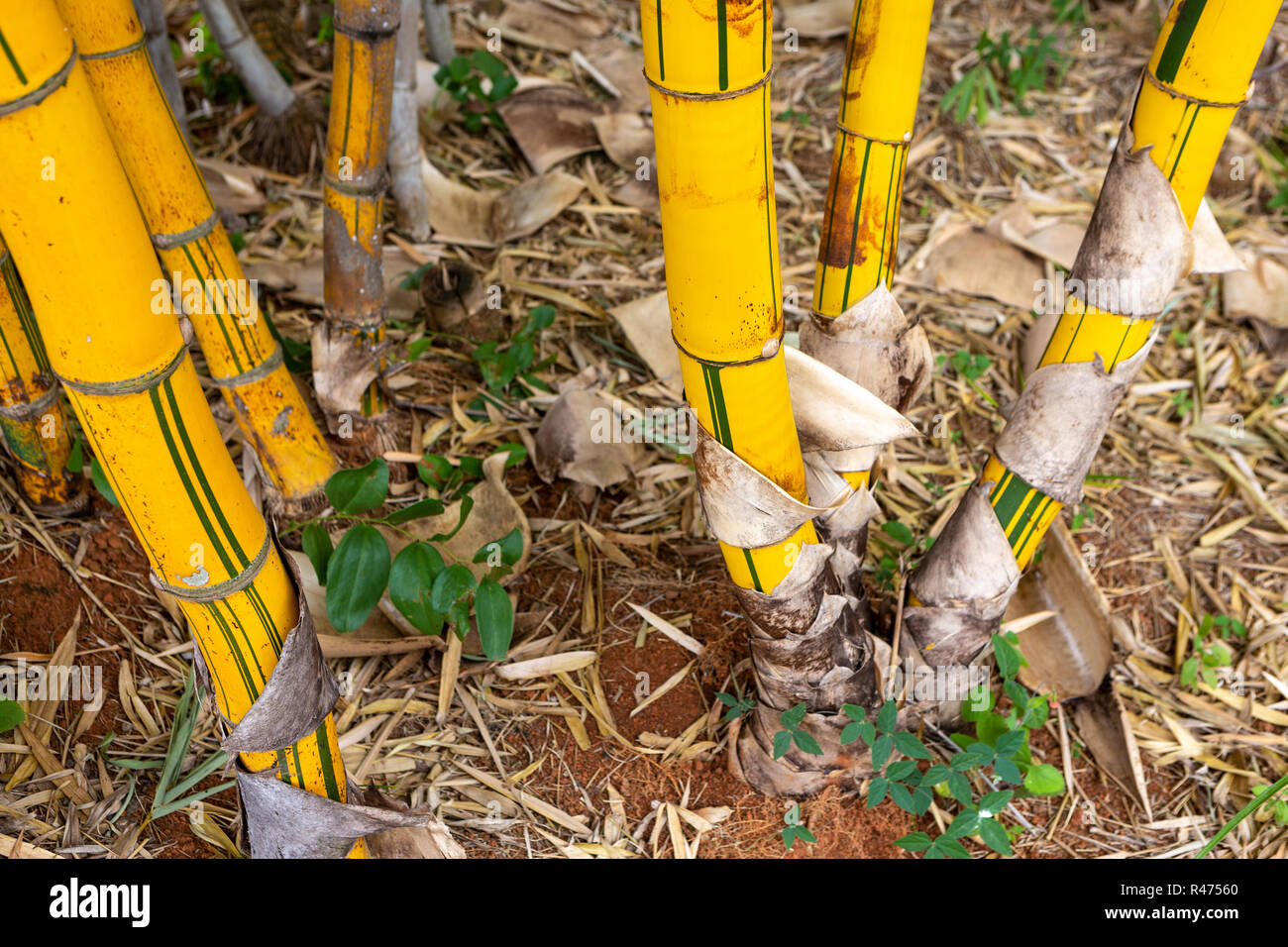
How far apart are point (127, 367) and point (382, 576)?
53cm

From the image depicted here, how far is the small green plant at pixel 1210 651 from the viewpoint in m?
1.67

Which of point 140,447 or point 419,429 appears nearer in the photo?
point 140,447

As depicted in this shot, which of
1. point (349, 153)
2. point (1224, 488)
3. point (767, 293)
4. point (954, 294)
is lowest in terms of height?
point (1224, 488)

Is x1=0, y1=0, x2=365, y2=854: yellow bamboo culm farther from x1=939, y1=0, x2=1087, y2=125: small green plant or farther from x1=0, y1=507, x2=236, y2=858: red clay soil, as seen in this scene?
x1=939, y1=0, x2=1087, y2=125: small green plant

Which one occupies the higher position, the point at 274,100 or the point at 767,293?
the point at 767,293

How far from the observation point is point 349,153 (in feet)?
4.94

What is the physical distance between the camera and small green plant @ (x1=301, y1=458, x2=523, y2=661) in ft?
4.30

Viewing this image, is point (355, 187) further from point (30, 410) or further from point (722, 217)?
point (722, 217)

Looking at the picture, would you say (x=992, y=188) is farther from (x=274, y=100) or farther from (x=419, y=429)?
(x=274, y=100)

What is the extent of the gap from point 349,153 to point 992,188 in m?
1.65

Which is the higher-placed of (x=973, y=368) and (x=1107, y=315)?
(x=1107, y=315)

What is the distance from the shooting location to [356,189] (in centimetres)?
154


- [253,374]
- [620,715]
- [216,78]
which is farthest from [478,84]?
[620,715]

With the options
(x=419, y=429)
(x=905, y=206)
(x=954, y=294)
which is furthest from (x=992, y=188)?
(x=419, y=429)
